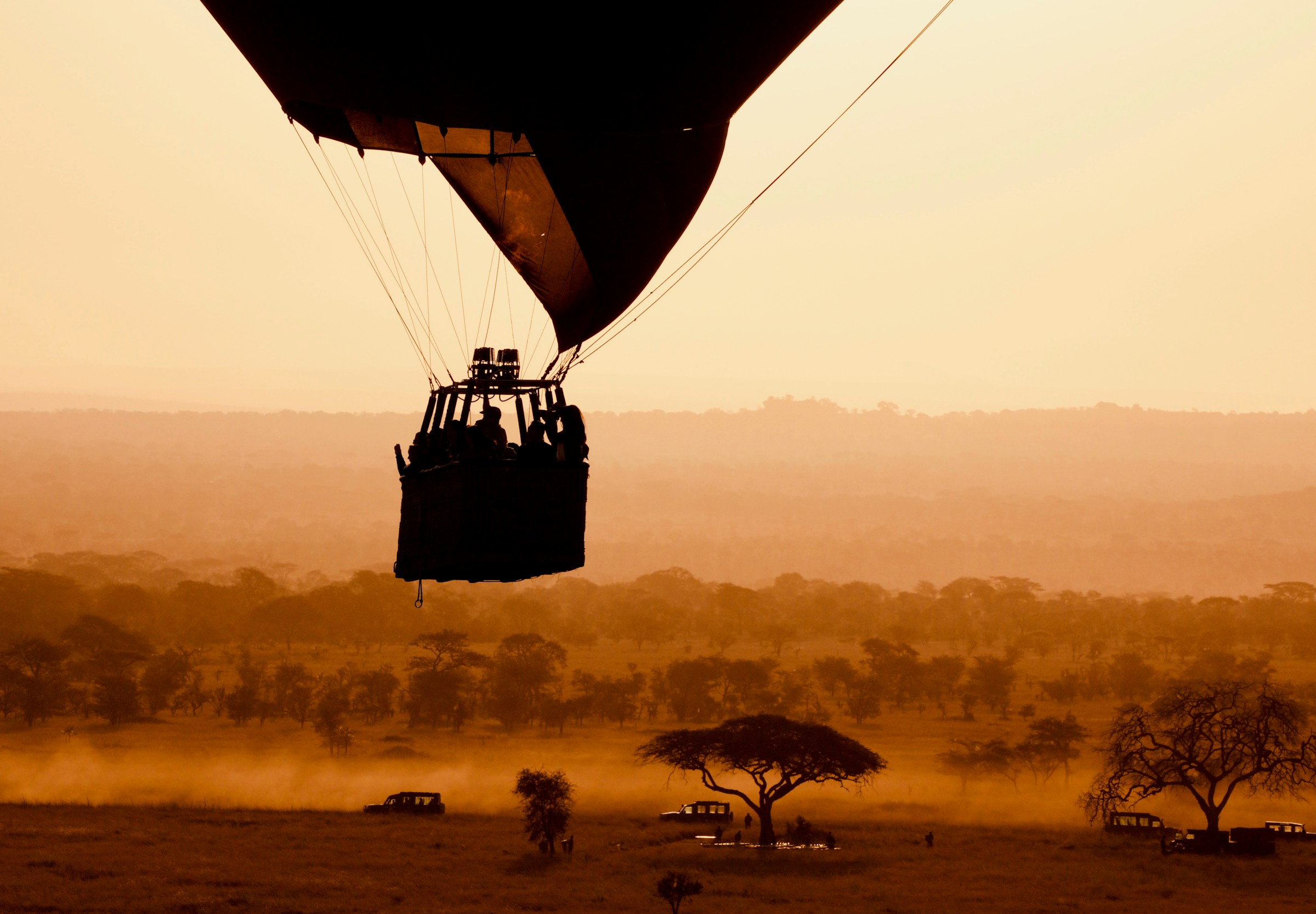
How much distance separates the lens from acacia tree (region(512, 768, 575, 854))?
39.1 meters

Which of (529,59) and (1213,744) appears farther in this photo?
(1213,744)

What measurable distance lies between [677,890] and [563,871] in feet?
19.9

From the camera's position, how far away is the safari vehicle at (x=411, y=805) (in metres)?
47.6

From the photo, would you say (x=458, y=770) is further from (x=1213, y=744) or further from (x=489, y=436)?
(x=489, y=436)

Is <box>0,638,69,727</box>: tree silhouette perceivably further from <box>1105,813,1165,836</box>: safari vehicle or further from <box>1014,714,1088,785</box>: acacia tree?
<box>1105,813,1165,836</box>: safari vehicle

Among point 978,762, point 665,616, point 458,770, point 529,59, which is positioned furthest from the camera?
point 665,616

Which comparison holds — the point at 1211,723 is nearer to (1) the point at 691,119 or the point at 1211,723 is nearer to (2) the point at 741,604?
(1) the point at 691,119

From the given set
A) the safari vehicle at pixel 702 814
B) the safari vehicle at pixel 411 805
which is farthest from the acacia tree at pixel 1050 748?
the safari vehicle at pixel 411 805

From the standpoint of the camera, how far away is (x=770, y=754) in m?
44.3

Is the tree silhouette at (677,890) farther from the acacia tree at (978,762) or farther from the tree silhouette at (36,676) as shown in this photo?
the tree silhouette at (36,676)

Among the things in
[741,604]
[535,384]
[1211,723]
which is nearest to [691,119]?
[535,384]

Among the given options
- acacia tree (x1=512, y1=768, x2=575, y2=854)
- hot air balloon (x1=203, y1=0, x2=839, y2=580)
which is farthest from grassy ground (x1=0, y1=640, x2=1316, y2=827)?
hot air balloon (x1=203, y1=0, x2=839, y2=580)

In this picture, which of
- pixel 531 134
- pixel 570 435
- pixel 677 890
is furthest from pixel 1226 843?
pixel 531 134

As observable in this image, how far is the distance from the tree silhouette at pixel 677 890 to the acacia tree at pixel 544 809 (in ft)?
25.2
